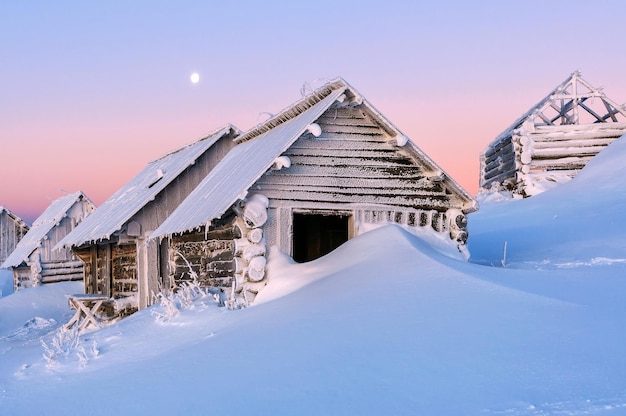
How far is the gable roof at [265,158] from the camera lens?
1062 cm

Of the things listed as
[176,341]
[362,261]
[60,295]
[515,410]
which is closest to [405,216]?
[362,261]

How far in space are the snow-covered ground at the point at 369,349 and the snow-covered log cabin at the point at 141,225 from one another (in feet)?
17.1

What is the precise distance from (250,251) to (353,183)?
2.44 meters

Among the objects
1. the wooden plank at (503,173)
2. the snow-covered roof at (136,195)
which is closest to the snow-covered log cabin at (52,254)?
the snow-covered roof at (136,195)

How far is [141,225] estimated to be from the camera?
53.2 ft

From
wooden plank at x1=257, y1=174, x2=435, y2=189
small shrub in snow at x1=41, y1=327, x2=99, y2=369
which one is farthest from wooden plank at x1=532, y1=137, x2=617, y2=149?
small shrub in snow at x1=41, y1=327, x2=99, y2=369

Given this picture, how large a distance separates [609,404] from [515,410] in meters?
0.66

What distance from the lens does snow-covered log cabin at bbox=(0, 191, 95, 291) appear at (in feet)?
88.5

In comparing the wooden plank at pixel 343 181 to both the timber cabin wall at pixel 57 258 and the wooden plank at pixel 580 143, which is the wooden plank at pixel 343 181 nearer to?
the wooden plank at pixel 580 143

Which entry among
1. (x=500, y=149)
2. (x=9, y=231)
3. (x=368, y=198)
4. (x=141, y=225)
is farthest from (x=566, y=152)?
(x=9, y=231)

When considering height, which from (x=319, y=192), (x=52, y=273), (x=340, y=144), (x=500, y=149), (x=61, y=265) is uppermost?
(x=500, y=149)

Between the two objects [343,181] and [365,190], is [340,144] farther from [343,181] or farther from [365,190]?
[365,190]

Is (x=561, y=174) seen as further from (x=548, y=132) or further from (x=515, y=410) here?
(x=515, y=410)

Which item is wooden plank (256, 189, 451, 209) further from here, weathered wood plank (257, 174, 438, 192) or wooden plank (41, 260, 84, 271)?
wooden plank (41, 260, 84, 271)
